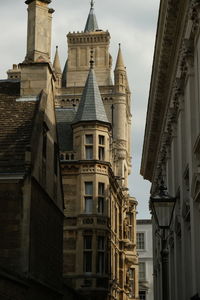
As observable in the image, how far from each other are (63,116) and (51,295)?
76.9ft

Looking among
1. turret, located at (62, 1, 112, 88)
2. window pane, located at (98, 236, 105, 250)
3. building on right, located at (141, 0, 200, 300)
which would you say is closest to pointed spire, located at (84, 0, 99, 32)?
turret, located at (62, 1, 112, 88)

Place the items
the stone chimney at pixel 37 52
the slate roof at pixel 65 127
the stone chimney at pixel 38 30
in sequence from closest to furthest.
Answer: the stone chimney at pixel 37 52 < the stone chimney at pixel 38 30 < the slate roof at pixel 65 127

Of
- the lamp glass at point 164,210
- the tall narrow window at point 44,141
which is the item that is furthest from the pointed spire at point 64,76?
the lamp glass at point 164,210

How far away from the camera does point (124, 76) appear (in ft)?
356

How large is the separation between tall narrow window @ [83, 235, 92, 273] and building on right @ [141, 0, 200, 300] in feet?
26.6

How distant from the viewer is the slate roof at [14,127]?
24139 mm

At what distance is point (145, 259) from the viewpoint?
10244 centimetres

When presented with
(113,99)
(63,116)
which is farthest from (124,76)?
(63,116)

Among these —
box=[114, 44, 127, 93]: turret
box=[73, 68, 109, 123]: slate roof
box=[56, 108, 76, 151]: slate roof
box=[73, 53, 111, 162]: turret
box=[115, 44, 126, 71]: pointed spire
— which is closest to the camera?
box=[73, 53, 111, 162]: turret

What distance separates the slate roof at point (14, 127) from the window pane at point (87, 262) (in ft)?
52.1

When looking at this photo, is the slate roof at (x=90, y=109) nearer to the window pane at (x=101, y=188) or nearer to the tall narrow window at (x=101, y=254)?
the window pane at (x=101, y=188)

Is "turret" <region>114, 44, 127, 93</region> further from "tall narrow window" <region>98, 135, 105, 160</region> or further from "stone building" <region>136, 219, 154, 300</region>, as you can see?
"tall narrow window" <region>98, 135, 105, 160</region>

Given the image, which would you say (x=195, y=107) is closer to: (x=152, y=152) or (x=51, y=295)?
(x=51, y=295)

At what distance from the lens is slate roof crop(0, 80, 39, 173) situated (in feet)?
79.2
